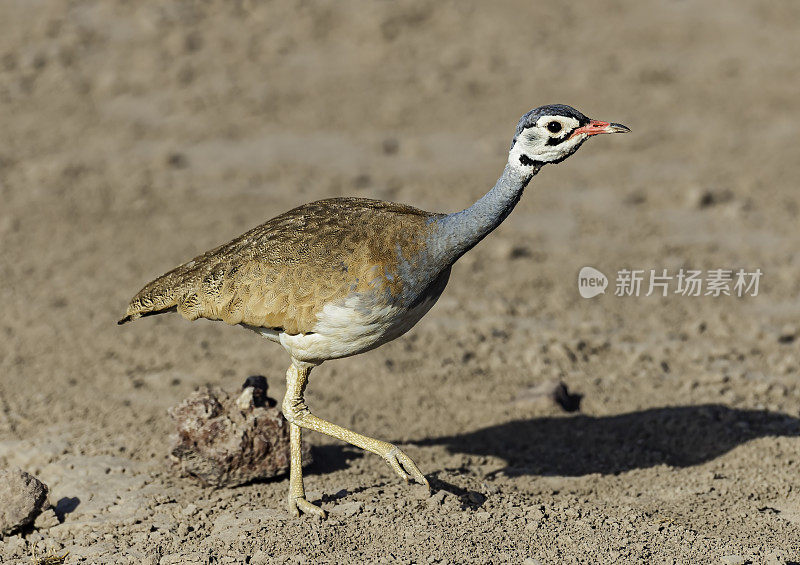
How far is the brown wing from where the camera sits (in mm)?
6504

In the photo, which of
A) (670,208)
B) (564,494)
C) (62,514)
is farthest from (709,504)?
(670,208)

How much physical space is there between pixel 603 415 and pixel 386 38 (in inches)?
370

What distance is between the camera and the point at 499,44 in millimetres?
16938

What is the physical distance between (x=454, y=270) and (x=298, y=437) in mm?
4944

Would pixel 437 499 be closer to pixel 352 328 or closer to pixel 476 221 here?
pixel 352 328

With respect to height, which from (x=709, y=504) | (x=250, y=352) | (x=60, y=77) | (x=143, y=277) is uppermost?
(x=60, y=77)

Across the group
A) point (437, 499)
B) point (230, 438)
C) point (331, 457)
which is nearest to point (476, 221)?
point (437, 499)

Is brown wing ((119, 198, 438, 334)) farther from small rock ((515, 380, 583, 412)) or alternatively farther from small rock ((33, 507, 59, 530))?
small rock ((515, 380, 583, 412))

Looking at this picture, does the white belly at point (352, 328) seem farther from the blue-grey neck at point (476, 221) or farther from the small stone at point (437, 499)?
the small stone at point (437, 499)

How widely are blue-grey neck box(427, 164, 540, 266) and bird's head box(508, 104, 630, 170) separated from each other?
129 mm

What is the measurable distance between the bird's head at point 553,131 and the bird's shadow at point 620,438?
8.70ft

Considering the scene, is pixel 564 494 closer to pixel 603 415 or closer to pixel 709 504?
pixel 709 504

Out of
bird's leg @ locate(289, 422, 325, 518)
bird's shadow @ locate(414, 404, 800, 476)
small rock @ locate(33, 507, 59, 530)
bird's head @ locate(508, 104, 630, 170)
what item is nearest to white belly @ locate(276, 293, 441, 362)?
bird's leg @ locate(289, 422, 325, 518)

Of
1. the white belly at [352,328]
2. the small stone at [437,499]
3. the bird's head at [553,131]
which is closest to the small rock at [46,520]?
the white belly at [352,328]
